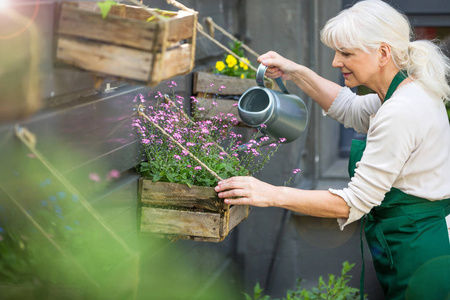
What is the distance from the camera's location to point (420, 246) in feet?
7.43

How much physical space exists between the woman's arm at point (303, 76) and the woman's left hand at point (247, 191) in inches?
26.0

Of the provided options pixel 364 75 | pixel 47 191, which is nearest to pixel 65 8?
pixel 47 191

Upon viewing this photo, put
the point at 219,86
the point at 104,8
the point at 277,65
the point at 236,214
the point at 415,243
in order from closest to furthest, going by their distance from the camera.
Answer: the point at 104,8, the point at 415,243, the point at 236,214, the point at 277,65, the point at 219,86

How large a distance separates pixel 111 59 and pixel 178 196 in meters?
0.83

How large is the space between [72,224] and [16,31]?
1.80ft

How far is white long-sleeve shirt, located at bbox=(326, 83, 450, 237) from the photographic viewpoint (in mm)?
2133

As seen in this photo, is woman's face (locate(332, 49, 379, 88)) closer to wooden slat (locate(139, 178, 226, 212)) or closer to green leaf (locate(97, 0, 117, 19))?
wooden slat (locate(139, 178, 226, 212))

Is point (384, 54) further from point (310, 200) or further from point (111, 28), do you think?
point (111, 28)

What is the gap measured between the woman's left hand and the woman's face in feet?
1.79

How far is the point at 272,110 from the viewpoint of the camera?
2488 mm

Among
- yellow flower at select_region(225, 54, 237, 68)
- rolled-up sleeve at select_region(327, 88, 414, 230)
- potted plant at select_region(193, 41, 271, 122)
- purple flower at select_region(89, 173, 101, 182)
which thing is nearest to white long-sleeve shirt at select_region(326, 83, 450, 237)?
Answer: rolled-up sleeve at select_region(327, 88, 414, 230)

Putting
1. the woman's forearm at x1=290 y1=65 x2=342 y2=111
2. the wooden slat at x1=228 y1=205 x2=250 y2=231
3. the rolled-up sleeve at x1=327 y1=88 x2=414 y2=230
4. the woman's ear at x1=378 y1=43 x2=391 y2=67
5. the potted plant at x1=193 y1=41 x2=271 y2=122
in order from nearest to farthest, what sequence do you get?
the rolled-up sleeve at x1=327 y1=88 x2=414 y2=230, the woman's ear at x1=378 y1=43 x2=391 y2=67, the wooden slat at x1=228 y1=205 x2=250 y2=231, the woman's forearm at x1=290 y1=65 x2=342 y2=111, the potted plant at x1=193 y1=41 x2=271 y2=122

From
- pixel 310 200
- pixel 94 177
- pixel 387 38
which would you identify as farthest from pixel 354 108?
pixel 94 177

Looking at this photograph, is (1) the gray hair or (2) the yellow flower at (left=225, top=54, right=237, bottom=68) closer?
(1) the gray hair
